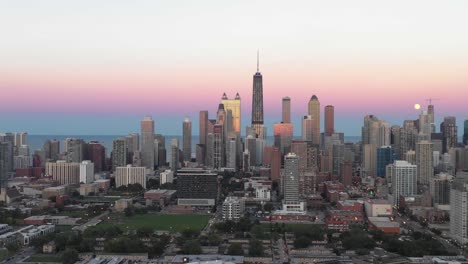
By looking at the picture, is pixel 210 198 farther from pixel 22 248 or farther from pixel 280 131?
pixel 280 131

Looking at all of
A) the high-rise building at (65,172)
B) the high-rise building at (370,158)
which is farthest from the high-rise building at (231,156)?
the high-rise building at (65,172)

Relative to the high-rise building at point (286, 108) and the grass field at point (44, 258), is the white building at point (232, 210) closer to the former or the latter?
the grass field at point (44, 258)

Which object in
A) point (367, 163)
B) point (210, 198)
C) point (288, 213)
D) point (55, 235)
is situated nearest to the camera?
point (55, 235)

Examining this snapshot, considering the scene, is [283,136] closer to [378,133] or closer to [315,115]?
[315,115]

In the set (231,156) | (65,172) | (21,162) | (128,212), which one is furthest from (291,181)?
(21,162)

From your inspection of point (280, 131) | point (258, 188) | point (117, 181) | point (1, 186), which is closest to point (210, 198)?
point (258, 188)
